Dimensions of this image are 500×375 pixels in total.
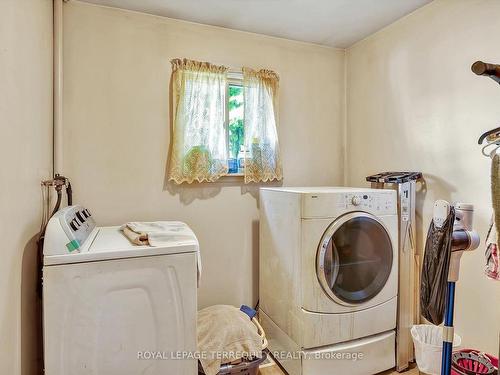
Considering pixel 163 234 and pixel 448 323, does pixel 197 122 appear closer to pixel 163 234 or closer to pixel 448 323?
pixel 163 234

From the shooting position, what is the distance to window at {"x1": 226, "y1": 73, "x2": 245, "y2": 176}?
2.33 meters

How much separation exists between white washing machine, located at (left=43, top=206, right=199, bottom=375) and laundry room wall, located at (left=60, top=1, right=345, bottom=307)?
0.60 metres

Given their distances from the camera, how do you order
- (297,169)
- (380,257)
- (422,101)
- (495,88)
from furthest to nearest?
(297,169), (422,101), (380,257), (495,88)

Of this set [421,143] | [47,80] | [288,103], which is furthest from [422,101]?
[47,80]

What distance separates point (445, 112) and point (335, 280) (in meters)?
1.25

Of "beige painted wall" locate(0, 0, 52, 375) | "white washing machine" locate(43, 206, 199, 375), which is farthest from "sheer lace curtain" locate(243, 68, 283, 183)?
"beige painted wall" locate(0, 0, 52, 375)

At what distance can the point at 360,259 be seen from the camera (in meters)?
1.84

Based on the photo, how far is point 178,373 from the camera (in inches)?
55.2

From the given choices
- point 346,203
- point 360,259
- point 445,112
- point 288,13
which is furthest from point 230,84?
point 360,259

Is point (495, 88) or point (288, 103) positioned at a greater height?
point (288, 103)

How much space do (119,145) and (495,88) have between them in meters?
2.29

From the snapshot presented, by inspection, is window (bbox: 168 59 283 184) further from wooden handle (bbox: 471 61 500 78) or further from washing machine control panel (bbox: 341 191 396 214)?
wooden handle (bbox: 471 61 500 78)

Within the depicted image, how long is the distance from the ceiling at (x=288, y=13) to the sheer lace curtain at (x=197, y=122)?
13.3 inches

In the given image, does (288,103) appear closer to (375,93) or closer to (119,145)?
(375,93)
